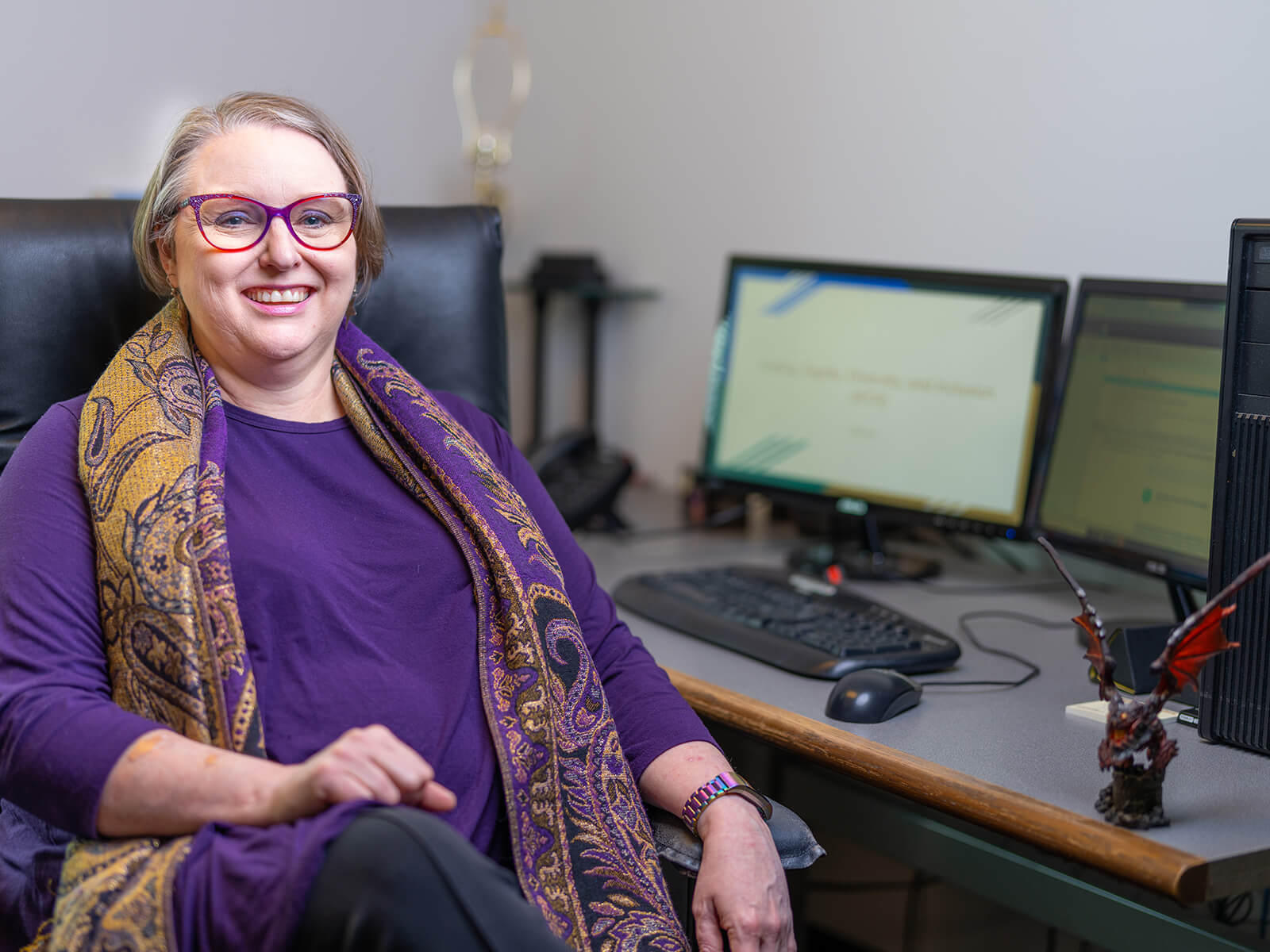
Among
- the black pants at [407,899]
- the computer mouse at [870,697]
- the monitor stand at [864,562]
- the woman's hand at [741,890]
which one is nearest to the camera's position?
the black pants at [407,899]

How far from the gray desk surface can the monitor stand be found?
46 millimetres

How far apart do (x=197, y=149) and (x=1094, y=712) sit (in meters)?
1.08

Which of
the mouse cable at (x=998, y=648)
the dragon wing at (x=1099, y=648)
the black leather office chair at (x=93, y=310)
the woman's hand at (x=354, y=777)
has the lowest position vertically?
the mouse cable at (x=998, y=648)

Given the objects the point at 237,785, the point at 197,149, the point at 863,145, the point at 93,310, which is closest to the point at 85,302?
the point at 93,310

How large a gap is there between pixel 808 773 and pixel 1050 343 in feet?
2.93

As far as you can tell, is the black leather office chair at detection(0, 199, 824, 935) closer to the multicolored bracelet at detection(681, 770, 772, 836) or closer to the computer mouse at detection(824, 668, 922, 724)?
the multicolored bracelet at detection(681, 770, 772, 836)

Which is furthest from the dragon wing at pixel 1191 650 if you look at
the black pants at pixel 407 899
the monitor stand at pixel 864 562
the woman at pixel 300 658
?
the monitor stand at pixel 864 562

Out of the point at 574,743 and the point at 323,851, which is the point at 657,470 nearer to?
the point at 574,743

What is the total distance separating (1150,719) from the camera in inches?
39.1

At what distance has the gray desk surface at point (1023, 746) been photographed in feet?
3.21

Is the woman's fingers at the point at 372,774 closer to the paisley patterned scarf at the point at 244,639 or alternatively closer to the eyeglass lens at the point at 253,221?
the paisley patterned scarf at the point at 244,639

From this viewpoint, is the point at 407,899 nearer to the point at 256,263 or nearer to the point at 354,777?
the point at 354,777

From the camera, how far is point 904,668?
1.39 m

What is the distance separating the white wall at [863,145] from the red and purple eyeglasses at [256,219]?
1.05 m
